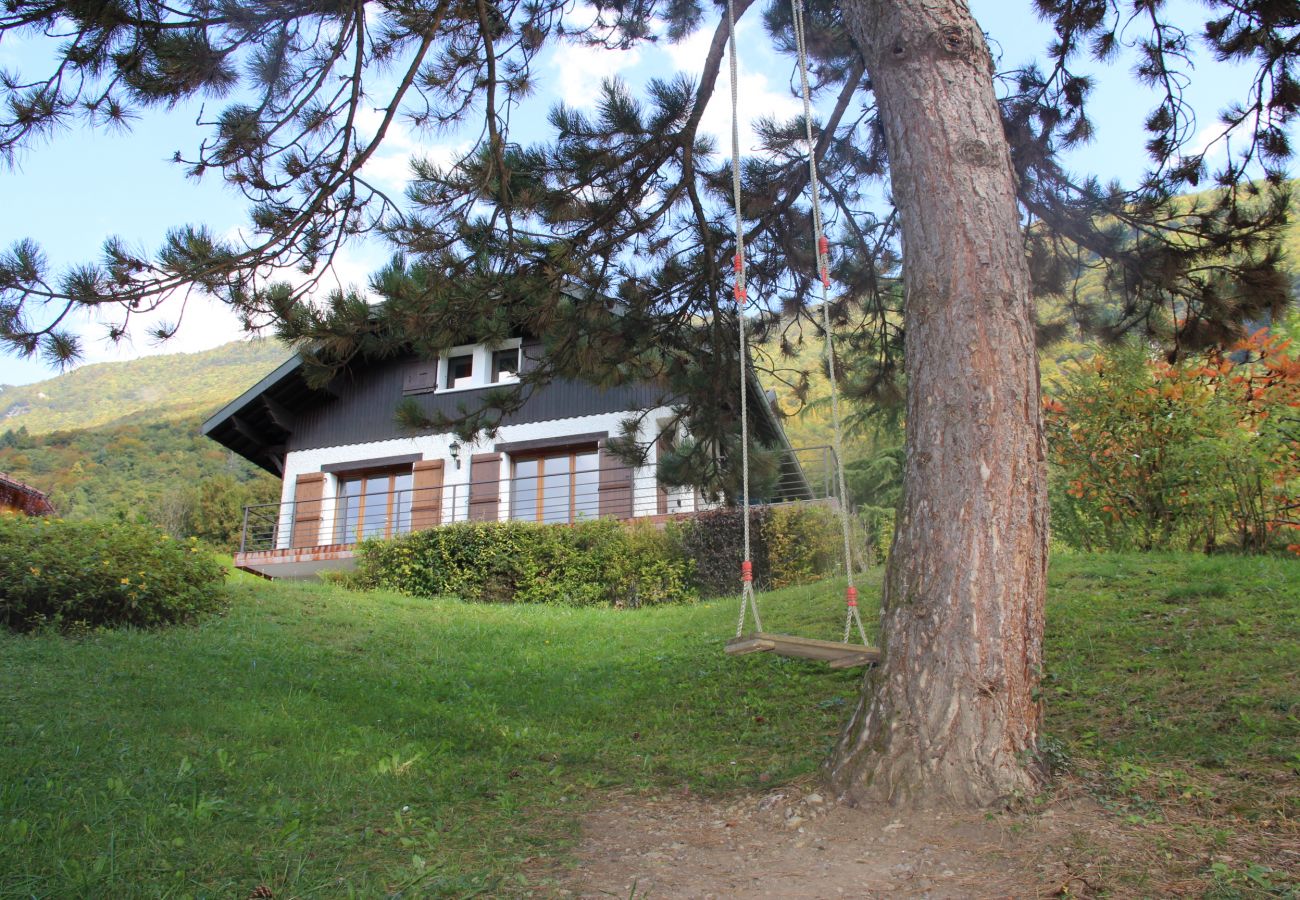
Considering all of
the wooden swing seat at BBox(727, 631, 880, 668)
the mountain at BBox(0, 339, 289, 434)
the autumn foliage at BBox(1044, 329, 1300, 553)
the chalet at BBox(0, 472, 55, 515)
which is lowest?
the wooden swing seat at BBox(727, 631, 880, 668)

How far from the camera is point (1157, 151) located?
238 inches

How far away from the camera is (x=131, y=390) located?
81.6 meters

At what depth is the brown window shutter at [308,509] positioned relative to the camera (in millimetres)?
16750

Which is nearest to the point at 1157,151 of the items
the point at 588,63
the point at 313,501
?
the point at 588,63

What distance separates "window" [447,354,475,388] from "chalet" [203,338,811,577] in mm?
27

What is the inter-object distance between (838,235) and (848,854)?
17.5 ft

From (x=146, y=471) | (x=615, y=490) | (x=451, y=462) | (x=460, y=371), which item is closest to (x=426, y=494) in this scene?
(x=451, y=462)

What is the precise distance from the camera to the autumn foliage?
7.25 meters

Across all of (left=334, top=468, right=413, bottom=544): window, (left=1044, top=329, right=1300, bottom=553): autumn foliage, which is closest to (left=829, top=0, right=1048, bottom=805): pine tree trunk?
(left=1044, top=329, right=1300, bottom=553): autumn foliage

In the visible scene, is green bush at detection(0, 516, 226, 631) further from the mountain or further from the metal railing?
the mountain

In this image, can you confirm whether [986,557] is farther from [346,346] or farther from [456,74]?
[456,74]

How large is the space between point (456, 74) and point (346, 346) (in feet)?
5.89

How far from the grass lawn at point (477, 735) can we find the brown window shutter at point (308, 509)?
925cm

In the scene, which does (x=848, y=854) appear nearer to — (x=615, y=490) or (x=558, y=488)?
(x=615, y=490)
